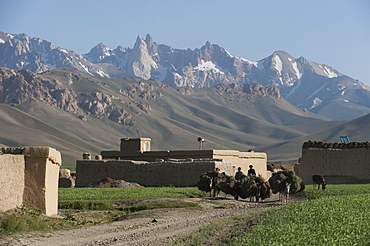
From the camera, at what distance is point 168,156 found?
1877 inches

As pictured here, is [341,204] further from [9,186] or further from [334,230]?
[9,186]

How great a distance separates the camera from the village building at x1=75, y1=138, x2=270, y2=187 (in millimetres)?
39844

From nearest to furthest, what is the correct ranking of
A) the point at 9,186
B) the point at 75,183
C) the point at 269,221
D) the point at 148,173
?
the point at 269,221 < the point at 9,186 < the point at 148,173 < the point at 75,183

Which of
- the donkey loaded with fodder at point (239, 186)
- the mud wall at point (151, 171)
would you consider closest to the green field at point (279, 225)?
the donkey loaded with fodder at point (239, 186)

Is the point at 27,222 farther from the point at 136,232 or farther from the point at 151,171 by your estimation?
the point at 151,171

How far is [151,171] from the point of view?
41156 mm

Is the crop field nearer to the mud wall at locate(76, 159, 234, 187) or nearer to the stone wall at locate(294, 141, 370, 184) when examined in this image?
the mud wall at locate(76, 159, 234, 187)

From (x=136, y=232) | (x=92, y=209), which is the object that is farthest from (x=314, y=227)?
(x=92, y=209)

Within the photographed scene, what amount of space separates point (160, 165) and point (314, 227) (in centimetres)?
2647

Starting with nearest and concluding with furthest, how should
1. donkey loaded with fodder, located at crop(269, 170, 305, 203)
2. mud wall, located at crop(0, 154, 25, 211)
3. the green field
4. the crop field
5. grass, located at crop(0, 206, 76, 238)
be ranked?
the crop field < the green field < grass, located at crop(0, 206, 76, 238) < mud wall, located at crop(0, 154, 25, 211) < donkey loaded with fodder, located at crop(269, 170, 305, 203)

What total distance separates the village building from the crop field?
20.3m

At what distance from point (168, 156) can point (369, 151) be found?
596 inches

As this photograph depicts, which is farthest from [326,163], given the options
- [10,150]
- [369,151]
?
[10,150]

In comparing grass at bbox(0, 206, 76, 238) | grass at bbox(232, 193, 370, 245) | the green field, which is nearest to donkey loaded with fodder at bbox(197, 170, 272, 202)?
the green field
